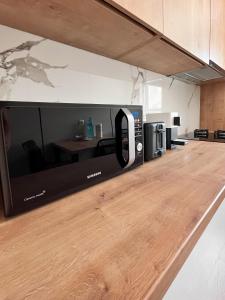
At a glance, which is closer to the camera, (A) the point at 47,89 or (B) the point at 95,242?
(B) the point at 95,242

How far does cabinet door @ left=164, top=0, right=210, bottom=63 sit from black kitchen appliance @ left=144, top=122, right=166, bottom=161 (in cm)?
35

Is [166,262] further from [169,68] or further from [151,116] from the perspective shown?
[169,68]

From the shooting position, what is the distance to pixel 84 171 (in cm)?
53

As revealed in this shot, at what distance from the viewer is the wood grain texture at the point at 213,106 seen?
1698mm

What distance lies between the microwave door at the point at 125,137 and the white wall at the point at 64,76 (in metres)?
0.27

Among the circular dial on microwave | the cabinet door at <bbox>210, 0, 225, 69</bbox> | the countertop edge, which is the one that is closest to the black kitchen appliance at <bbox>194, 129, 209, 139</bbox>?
the cabinet door at <bbox>210, 0, 225, 69</bbox>

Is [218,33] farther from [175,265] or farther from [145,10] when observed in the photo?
[175,265]

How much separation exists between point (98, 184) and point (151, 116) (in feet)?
2.22

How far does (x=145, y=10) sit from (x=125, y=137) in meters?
0.41

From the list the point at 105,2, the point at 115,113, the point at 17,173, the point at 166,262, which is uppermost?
the point at 105,2

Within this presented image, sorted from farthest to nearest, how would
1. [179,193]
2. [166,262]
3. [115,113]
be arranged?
[115,113] < [179,193] < [166,262]

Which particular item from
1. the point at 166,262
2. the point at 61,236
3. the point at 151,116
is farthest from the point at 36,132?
the point at 151,116

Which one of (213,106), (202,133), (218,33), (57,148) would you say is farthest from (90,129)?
(213,106)

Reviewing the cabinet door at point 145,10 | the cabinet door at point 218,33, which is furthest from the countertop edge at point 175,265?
the cabinet door at point 218,33
